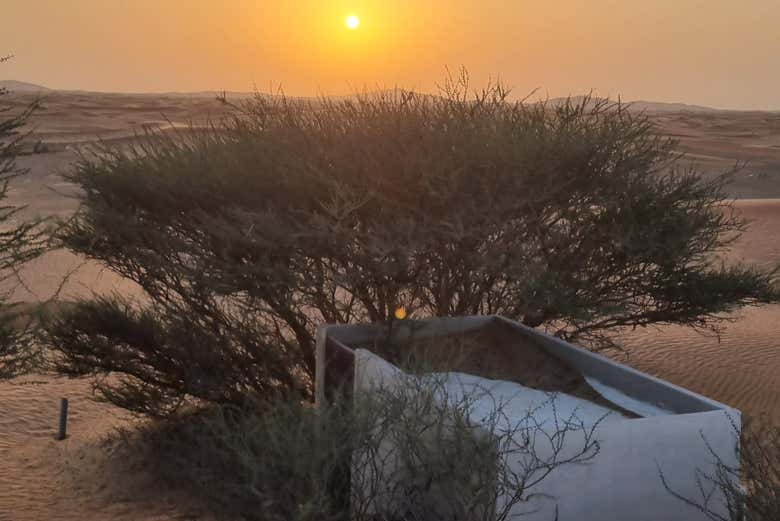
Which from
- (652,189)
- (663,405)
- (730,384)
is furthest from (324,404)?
(730,384)

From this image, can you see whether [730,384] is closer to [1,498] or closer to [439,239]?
[439,239]

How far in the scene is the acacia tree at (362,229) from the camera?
28.0 ft

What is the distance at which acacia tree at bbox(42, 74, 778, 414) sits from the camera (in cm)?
852

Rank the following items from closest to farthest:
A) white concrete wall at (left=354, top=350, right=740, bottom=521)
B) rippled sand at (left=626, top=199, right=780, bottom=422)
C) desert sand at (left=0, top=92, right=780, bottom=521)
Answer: white concrete wall at (left=354, top=350, right=740, bottom=521), desert sand at (left=0, top=92, right=780, bottom=521), rippled sand at (left=626, top=199, right=780, bottom=422)

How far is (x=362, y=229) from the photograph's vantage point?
28.3 ft

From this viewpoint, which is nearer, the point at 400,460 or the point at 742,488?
the point at 400,460

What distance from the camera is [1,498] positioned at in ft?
31.5

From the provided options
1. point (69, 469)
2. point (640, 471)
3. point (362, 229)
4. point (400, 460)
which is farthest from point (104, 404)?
point (640, 471)

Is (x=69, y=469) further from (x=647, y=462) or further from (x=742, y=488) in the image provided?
(x=742, y=488)

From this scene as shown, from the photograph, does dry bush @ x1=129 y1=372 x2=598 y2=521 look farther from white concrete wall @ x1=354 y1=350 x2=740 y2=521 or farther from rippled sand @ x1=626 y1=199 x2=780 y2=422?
rippled sand @ x1=626 y1=199 x2=780 y2=422

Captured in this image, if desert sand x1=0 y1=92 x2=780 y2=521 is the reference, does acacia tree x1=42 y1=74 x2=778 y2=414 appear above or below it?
above

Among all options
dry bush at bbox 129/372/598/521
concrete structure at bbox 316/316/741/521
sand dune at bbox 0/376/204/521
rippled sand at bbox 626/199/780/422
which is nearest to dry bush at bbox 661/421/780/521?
concrete structure at bbox 316/316/741/521

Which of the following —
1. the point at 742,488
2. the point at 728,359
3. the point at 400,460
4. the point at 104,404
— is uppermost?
the point at 400,460

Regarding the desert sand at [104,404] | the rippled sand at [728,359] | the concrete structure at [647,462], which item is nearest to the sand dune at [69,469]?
the desert sand at [104,404]
